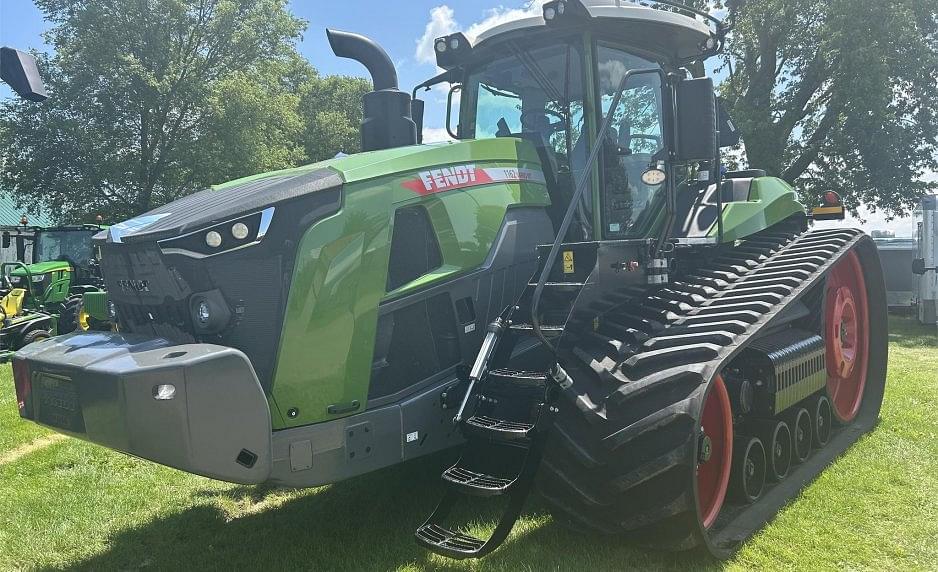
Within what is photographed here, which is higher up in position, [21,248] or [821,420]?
[21,248]

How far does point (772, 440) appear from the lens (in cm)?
461

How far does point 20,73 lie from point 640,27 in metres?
5.05

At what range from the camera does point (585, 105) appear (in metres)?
4.36

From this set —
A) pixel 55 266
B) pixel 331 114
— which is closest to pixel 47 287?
pixel 55 266

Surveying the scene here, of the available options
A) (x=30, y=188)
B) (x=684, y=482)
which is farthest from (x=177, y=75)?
(x=684, y=482)

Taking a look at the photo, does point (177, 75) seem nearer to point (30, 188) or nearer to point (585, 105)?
point (30, 188)

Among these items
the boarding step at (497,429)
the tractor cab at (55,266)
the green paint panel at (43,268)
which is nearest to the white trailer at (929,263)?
the boarding step at (497,429)

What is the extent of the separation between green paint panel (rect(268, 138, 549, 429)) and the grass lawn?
944mm

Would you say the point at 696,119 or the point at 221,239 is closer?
the point at 221,239

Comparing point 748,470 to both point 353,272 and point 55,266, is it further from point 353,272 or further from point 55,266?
point 55,266

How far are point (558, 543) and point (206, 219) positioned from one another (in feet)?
7.60

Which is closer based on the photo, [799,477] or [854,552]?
[854,552]

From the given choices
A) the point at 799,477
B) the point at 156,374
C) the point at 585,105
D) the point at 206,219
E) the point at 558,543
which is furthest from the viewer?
the point at 799,477

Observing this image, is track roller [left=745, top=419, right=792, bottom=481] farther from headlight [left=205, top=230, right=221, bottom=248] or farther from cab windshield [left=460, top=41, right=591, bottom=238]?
headlight [left=205, top=230, right=221, bottom=248]
